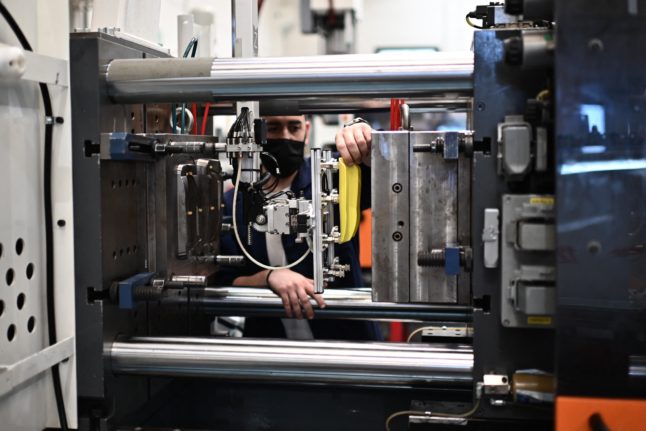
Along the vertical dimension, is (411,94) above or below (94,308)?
above

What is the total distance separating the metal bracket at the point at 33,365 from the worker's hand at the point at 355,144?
1.92ft

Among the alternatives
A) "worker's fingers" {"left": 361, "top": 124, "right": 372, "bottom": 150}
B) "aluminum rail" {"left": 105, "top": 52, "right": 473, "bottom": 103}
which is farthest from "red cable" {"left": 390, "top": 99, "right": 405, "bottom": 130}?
"aluminum rail" {"left": 105, "top": 52, "right": 473, "bottom": 103}

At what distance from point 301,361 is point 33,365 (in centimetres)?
43

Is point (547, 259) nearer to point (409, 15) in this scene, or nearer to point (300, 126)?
point (300, 126)

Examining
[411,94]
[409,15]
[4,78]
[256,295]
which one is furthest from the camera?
[409,15]

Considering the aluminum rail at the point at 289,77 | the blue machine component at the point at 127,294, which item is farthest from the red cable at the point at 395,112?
the blue machine component at the point at 127,294

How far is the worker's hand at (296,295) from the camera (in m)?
1.55

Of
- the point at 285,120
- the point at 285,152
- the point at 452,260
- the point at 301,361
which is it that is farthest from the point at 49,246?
the point at 285,120

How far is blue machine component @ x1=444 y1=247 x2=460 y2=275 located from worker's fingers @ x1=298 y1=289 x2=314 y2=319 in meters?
0.49

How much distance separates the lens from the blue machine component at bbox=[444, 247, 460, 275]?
3.71ft

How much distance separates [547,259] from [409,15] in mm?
5401

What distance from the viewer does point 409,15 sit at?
611cm

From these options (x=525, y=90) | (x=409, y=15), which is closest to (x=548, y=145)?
(x=525, y=90)

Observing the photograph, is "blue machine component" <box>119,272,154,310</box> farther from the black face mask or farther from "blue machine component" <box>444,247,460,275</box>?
the black face mask
